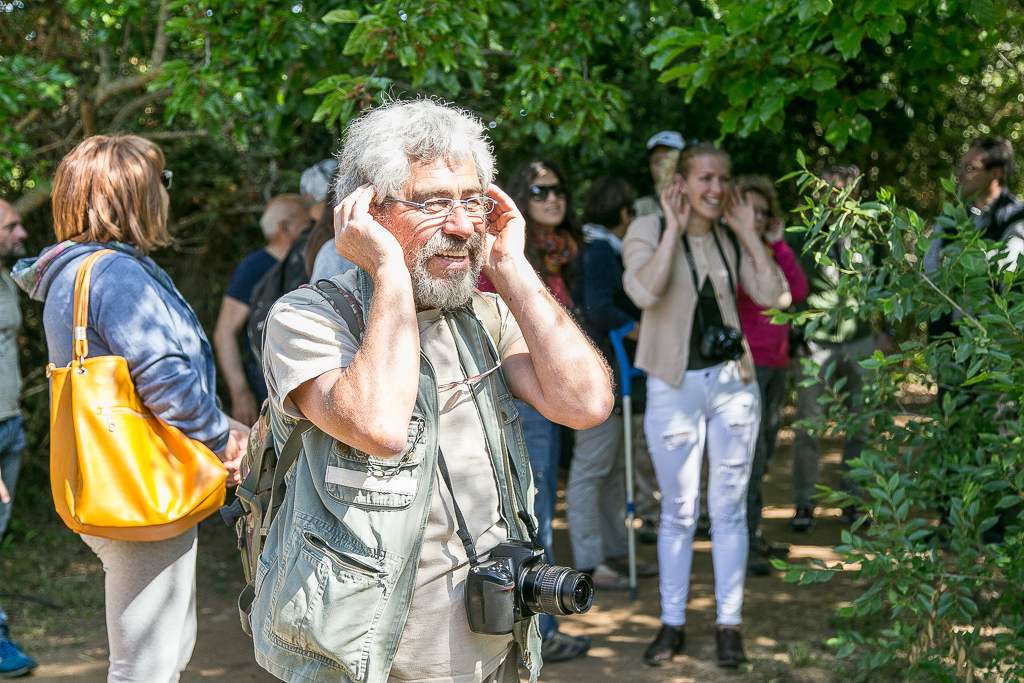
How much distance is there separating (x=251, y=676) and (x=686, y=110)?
211 inches

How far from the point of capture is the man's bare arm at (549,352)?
2018 millimetres

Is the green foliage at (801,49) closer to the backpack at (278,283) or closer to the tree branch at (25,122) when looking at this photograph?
the backpack at (278,283)

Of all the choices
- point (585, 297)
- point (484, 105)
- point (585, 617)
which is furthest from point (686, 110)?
point (585, 617)

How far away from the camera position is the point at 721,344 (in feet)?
12.8

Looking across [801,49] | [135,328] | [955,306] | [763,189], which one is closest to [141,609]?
[135,328]

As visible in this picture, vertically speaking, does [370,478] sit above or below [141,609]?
above

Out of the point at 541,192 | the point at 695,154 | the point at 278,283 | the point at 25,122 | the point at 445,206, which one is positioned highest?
the point at 25,122

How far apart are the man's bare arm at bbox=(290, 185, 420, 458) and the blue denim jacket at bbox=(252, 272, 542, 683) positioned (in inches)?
3.7

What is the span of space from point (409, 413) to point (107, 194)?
1.50m

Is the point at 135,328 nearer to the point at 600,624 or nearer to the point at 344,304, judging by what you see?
the point at 344,304

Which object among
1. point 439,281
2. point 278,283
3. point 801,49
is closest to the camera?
point 439,281

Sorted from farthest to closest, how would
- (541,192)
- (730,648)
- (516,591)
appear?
1. (541,192)
2. (730,648)
3. (516,591)

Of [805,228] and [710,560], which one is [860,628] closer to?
[710,560]

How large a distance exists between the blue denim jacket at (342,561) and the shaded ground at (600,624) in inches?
91.1
